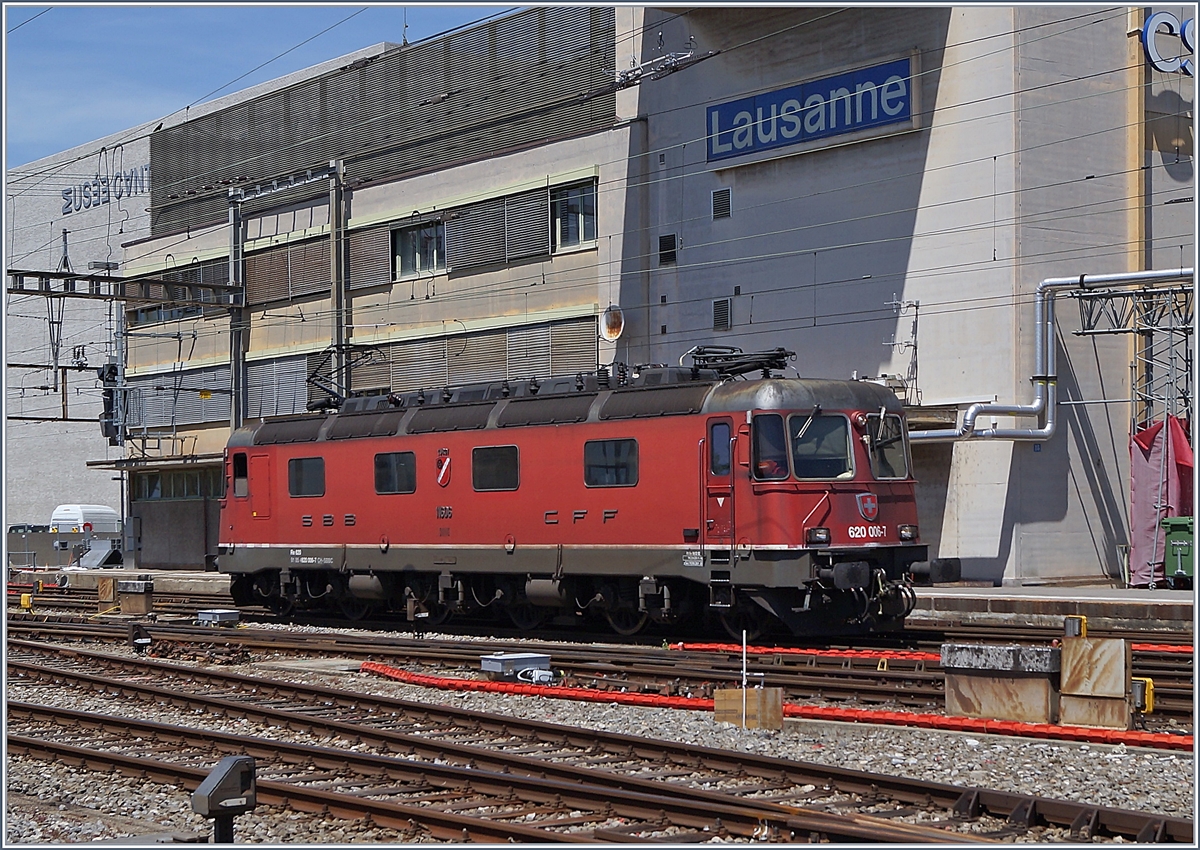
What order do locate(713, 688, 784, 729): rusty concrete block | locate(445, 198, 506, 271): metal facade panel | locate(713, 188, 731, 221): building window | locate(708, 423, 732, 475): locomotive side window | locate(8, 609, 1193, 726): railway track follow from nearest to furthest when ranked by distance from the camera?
locate(713, 688, 784, 729): rusty concrete block → locate(8, 609, 1193, 726): railway track → locate(708, 423, 732, 475): locomotive side window → locate(713, 188, 731, 221): building window → locate(445, 198, 506, 271): metal facade panel

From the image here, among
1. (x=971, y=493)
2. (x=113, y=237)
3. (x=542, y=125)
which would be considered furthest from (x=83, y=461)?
(x=971, y=493)

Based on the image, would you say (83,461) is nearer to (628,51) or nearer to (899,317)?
(628,51)

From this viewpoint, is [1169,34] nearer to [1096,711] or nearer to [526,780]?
[1096,711]

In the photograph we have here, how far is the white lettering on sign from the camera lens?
2952cm

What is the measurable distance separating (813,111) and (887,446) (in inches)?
514

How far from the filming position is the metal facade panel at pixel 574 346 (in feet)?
117

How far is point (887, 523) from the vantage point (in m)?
19.3

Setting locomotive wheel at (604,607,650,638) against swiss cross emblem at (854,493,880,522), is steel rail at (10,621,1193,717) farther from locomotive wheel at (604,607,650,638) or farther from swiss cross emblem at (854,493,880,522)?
swiss cross emblem at (854,493,880,522)

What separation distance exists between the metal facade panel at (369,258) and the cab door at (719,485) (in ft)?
77.0

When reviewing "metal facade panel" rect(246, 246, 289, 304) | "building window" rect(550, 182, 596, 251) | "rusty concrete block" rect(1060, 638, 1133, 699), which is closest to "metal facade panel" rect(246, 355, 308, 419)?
"metal facade panel" rect(246, 246, 289, 304)

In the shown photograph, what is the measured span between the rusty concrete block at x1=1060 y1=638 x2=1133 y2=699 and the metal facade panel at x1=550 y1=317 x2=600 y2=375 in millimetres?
23431

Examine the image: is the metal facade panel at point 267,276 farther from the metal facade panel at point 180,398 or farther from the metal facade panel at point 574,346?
the metal facade panel at point 574,346

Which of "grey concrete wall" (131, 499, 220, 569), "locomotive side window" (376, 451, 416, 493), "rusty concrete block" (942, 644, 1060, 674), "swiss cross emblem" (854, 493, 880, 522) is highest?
"locomotive side window" (376, 451, 416, 493)

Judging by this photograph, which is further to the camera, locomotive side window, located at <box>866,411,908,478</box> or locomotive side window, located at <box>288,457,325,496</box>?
locomotive side window, located at <box>288,457,325,496</box>
